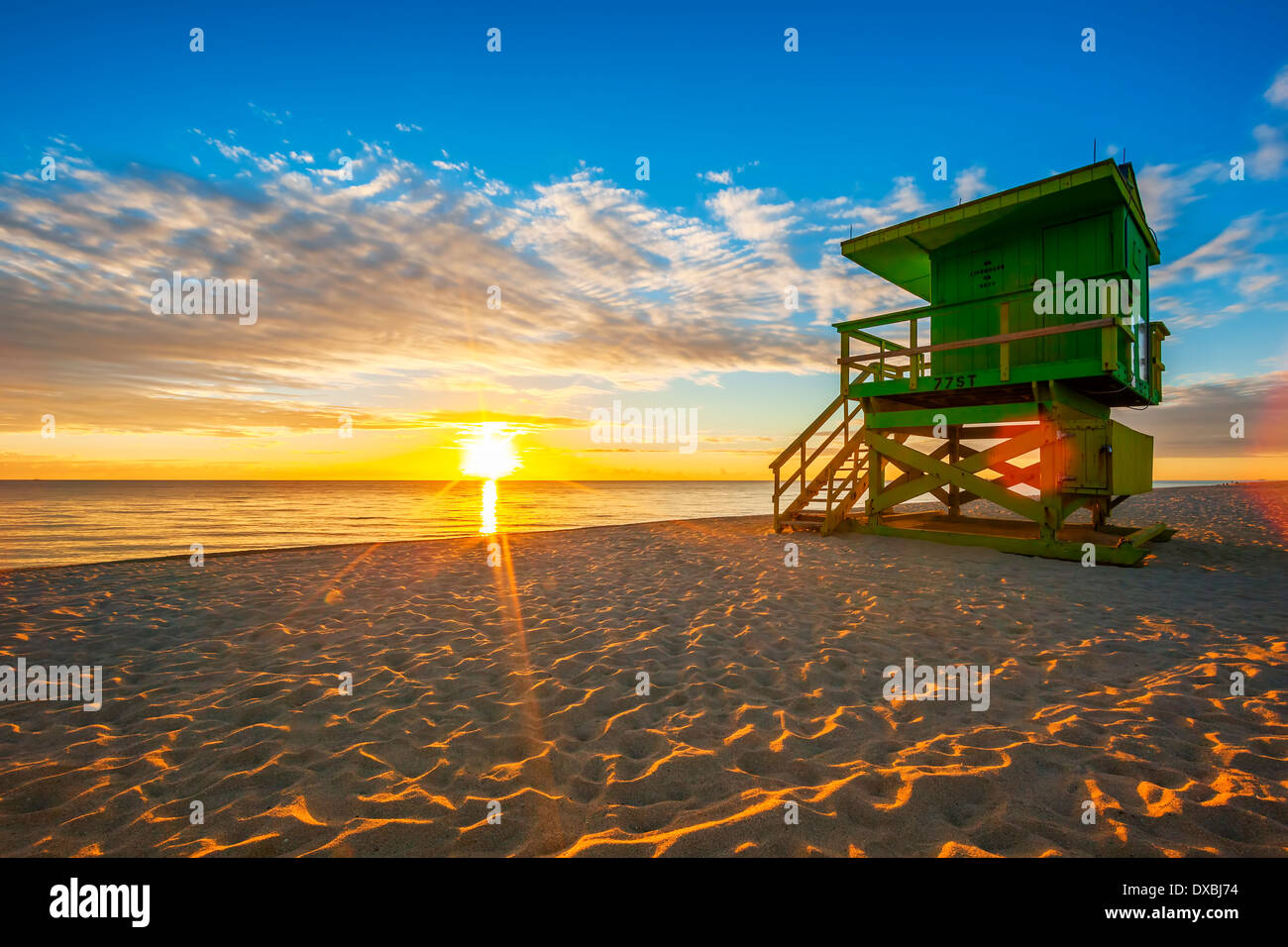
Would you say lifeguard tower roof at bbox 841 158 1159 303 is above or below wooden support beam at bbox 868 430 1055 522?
above

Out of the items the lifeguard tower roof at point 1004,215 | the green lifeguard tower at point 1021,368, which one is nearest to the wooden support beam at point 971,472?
the green lifeguard tower at point 1021,368

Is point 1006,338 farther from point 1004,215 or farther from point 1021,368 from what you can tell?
point 1004,215

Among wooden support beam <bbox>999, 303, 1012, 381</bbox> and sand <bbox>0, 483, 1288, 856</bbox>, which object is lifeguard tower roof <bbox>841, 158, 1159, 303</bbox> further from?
sand <bbox>0, 483, 1288, 856</bbox>

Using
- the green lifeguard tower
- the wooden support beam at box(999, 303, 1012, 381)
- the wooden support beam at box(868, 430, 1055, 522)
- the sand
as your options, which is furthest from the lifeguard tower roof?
the sand

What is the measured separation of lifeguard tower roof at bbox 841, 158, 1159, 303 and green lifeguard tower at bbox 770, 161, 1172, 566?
3 cm

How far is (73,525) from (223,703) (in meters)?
33.1

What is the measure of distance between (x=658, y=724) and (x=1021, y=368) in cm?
918

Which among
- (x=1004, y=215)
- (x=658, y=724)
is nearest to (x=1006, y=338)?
(x=1004, y=215)

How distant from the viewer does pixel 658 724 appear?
3613 millimetres

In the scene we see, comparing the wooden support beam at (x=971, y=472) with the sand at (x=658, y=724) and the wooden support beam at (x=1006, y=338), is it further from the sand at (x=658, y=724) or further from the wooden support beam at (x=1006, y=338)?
the sand at (x=658, y=724)

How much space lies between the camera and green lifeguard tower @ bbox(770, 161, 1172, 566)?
8701 mm
